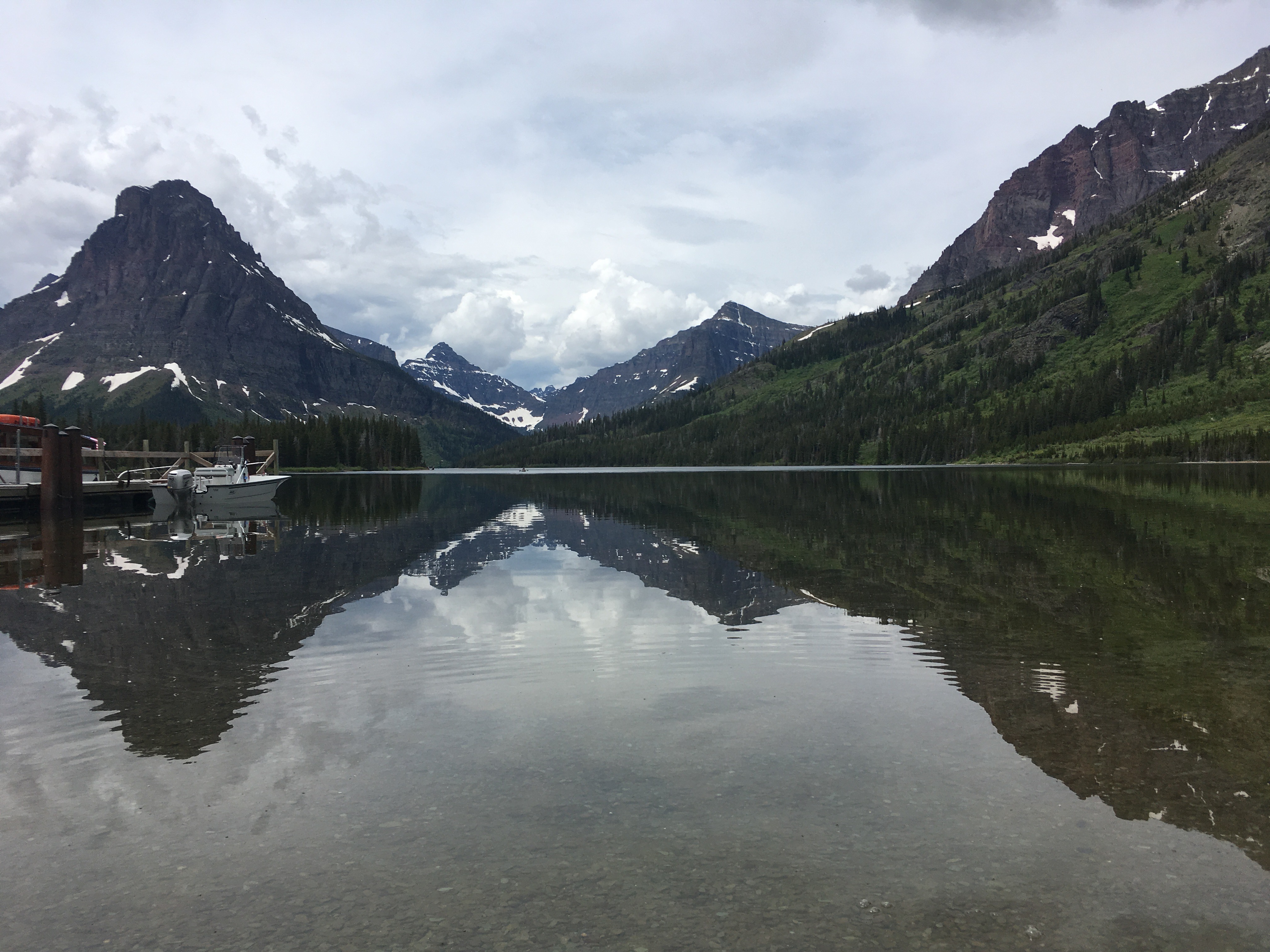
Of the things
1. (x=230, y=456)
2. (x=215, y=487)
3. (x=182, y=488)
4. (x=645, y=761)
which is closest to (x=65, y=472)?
(x=182, y=488)

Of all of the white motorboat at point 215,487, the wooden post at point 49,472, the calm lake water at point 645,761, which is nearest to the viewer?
the calm lake water at point 645,761

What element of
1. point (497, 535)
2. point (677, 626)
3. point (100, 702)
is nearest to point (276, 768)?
point (100, 702)

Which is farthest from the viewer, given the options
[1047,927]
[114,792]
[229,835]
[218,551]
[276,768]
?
[218,551]

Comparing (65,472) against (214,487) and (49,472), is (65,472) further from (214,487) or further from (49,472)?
(214,487)

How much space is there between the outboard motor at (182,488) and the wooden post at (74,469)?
24.1 feet

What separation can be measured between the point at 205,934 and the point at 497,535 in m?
38.8

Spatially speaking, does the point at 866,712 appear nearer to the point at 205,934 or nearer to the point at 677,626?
the point at 677,626

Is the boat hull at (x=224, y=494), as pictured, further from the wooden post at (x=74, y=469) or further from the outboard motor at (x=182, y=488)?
the wooden post at (x=74, y=469)

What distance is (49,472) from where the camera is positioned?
60.9 m

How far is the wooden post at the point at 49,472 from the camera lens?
5997 cm

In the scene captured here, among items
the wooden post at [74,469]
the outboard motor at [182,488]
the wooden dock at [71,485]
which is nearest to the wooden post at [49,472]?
the wooden dock at [71,485]

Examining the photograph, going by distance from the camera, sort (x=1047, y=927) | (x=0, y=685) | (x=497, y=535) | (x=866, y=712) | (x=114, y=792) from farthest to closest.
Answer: (x=497, y=535) → (x=0, y=685) → (x=866, y=712) → (x=114, y=792) → (x=1047, y=927)

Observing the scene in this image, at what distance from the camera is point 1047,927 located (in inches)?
287

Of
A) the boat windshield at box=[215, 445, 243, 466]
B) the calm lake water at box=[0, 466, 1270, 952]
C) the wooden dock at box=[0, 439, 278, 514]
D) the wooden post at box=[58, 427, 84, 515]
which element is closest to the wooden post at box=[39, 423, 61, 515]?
the wooden dock at box=[0, 439, 278, 514]
